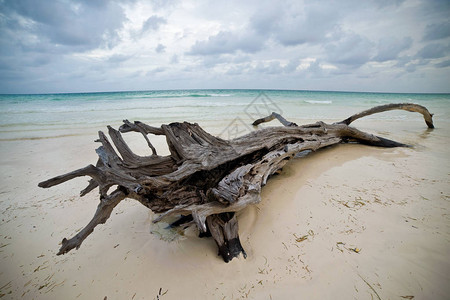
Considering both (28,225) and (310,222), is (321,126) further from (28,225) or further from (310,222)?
(28,225)

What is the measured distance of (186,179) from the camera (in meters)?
2.50

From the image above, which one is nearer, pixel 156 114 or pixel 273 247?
pixel 273 247

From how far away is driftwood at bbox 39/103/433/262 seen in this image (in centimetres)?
203

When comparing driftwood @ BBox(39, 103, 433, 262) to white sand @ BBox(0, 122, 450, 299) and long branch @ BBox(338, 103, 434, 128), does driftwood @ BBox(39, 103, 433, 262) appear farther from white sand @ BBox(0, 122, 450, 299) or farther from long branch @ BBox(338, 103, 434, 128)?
long branch @ BBox(338, 103, 434, 128)

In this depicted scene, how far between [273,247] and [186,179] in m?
1.28

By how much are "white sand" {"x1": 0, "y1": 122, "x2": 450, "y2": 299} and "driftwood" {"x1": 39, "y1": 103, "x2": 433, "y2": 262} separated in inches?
14.0

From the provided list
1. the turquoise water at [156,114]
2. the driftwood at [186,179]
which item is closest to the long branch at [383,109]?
the turquoise water at [156,114]

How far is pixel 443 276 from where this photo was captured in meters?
1.84

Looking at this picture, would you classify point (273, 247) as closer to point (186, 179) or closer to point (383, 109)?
point (186, 179)

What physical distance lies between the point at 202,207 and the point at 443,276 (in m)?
2.31

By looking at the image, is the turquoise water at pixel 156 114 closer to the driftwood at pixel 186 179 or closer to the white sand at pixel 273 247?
the driftwood at pixel 186 179

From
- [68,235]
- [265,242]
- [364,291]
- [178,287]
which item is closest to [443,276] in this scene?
[364,291]

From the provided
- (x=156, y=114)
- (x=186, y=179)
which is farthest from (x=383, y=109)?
(x=156, y=114)

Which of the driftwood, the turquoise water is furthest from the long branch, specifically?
the driftwood
